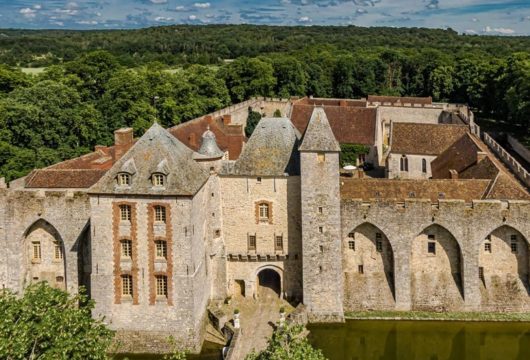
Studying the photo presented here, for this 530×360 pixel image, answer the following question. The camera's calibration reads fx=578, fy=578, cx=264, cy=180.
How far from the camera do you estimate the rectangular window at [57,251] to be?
120 ft

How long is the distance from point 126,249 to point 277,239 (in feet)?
32.3

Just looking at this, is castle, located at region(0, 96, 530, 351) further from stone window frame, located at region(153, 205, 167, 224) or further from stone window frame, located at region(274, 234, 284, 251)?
stone window frame, located at region(153, 205, 167, 224)

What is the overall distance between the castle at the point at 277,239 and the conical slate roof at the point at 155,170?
9 centimetres

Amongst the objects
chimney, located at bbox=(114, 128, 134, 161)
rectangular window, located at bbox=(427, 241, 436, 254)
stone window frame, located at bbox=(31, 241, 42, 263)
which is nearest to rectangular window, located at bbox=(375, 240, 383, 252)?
rectangular window, located at bbox=(427, 241, 436, 254)

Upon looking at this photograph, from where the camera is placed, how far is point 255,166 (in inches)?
1447

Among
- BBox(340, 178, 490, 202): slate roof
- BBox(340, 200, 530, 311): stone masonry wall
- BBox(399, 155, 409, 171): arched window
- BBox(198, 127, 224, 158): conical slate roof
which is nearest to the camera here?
BBox(340, 200, 530, 311): stone masonry wall

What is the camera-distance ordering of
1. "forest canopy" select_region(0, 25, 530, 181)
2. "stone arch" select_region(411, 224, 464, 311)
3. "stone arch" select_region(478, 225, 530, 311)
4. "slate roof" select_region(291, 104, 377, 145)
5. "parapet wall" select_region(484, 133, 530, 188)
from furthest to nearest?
"slate roof" select_region(291, 104, 377, 145) < "forest canopy" select_region(0, 25, 530, 181) < "parapet wall" select_region(484, 133, 530, 188) < "stone arch" select_region(411, 224, 464, 311) < "stone arch" select_region(478, 225, 530, 311)

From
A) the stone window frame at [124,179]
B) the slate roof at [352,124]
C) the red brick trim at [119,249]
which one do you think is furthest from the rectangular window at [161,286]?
the slate roof at [352,124]

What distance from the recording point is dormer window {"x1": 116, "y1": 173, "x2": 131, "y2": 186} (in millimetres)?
32000

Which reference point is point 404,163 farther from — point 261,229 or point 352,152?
point 261,229

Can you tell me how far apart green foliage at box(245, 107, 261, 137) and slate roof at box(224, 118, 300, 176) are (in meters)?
48.8

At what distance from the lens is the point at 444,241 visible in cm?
3666

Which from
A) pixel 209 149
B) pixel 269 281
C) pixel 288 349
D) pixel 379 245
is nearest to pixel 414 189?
pixel 379 245

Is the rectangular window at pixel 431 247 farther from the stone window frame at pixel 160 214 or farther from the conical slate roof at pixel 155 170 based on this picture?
the stone window frame at pixel 160 214
